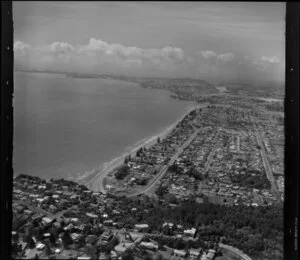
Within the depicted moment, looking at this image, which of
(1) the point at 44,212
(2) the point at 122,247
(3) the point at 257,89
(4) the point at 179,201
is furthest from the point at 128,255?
(3) the point at 257,89

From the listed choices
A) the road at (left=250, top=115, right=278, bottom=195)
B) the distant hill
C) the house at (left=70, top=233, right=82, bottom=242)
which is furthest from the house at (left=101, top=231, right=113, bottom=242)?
the distant hill

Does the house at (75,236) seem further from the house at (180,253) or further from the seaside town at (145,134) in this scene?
the house at (180,253)

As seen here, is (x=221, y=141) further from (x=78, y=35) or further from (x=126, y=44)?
(x=78, y=35)

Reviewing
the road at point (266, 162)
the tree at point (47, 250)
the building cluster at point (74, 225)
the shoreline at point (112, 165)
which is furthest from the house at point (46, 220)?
the road at point (266, 162)

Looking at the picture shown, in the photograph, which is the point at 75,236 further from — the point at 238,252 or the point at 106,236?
the point at 238,252

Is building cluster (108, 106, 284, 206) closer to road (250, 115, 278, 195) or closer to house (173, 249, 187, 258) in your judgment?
road (250, 115, 278, 195)

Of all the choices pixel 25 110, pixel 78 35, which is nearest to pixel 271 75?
pixel 78 35
